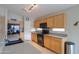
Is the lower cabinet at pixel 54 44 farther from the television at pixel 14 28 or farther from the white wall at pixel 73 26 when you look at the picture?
the television at pixel 14 28

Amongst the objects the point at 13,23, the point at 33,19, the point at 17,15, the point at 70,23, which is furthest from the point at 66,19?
the point at 13,23

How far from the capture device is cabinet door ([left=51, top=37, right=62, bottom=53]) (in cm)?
427

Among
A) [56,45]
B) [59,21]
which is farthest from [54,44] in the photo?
[59,21]

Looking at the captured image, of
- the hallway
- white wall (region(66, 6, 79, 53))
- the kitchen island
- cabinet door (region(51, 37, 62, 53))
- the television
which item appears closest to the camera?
the hallway

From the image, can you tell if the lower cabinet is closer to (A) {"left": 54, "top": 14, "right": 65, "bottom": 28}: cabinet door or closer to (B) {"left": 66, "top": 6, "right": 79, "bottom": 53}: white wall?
(B) {"left": 66, "top": 6, "right": 79, "bottom": 53}: white wall

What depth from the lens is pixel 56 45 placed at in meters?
4.51

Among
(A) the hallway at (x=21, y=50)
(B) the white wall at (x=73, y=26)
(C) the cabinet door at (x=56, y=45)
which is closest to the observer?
(A) the hallway at (x=21, y=50)

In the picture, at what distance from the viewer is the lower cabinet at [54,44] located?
4205 millimetres

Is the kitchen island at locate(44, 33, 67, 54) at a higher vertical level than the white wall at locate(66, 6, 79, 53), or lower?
lower

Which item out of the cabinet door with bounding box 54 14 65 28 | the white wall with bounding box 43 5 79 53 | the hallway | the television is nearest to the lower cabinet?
the white wall with bounding box 43 5 79 53

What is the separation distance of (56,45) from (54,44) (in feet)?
0.63

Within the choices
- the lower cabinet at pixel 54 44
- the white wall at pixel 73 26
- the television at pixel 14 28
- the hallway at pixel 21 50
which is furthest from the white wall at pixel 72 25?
the television at pixel 14 28

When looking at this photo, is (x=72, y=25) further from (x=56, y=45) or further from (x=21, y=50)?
(x=21, y=50)
